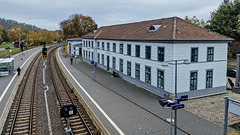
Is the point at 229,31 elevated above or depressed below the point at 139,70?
above

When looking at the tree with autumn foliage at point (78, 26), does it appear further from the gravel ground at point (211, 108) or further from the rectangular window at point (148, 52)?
the gravel ground at point (211, 108)

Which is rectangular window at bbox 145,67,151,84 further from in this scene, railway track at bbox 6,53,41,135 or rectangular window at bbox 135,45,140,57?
railway track at bbox 6,53,41,135

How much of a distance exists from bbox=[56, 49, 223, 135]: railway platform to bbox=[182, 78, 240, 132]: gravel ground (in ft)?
2.86

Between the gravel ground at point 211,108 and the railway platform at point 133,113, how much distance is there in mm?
873

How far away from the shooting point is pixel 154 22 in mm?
27281

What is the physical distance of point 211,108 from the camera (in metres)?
17.7

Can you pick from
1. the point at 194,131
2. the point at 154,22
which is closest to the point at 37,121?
the point at 194,131

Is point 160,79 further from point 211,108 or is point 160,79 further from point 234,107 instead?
point 234,107

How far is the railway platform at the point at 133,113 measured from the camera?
13341 mm

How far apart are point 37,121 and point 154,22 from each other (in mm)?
19369

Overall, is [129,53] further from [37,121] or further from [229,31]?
[229,31]

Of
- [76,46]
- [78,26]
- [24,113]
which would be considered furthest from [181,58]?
[78,26]

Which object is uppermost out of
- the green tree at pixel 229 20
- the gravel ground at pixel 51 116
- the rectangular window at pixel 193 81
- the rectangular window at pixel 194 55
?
the green tree at pixel 229 20

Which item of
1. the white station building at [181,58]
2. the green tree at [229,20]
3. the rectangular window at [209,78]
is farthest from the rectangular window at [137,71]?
the green tree at [229,20]
